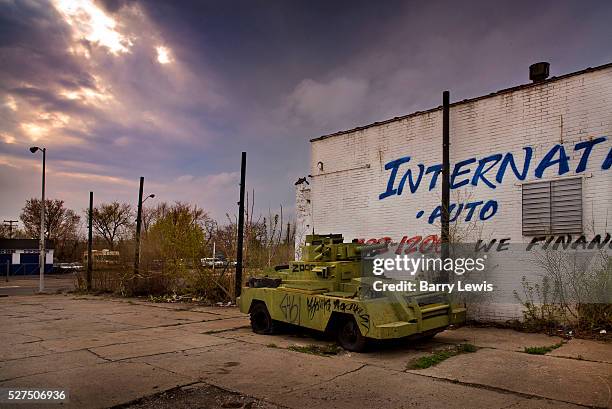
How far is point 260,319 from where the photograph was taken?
10.7m

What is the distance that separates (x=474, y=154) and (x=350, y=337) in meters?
5.99

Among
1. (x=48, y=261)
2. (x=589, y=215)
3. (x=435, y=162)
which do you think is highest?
(x=435, y=162)

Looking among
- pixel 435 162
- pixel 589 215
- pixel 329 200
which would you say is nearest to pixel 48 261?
pixel 329 200

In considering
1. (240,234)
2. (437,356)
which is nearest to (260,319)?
(437,356)

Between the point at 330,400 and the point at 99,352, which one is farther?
the point at 99,352

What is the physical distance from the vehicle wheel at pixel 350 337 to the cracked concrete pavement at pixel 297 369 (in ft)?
0.72

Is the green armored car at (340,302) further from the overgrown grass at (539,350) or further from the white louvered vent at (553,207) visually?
the white louvered vent at (553,207)

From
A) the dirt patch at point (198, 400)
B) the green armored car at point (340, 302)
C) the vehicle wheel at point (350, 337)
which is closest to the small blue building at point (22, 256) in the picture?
the green armored car at point (340, 302)

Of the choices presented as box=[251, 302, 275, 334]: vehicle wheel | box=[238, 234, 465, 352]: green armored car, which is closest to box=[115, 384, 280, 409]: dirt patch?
box=[238, 234, 465, 352]: green armored car

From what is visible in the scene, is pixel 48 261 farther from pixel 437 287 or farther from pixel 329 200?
pixel 437 287

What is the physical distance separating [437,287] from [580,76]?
559cm

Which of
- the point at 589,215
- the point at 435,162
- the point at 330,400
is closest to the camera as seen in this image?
the point at 330,400

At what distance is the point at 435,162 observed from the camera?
12.7 metres

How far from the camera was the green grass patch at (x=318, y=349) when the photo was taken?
27.5ft
